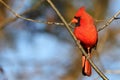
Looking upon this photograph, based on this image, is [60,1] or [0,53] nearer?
[0,53]

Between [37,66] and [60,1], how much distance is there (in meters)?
1.39

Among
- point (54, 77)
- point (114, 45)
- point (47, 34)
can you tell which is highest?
point (47, 34)

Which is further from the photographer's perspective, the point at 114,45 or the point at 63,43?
the point at 63,43

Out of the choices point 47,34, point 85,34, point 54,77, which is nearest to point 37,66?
point 54,77

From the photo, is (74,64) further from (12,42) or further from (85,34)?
(85,34)

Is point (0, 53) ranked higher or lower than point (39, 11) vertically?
lower

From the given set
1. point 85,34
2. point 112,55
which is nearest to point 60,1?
point 112,55

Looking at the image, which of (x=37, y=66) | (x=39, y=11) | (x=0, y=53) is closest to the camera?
(x=0, y=53)

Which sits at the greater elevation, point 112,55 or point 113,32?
point 113,32

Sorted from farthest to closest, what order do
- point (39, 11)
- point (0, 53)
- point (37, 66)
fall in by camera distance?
point (39, 11) < point (37, 66) < point (0, 53)

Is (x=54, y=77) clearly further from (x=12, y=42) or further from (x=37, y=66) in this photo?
(x=12, y=42)

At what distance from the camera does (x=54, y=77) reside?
6598 mm

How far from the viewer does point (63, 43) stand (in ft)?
25.5

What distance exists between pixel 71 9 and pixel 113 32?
3.21ft
